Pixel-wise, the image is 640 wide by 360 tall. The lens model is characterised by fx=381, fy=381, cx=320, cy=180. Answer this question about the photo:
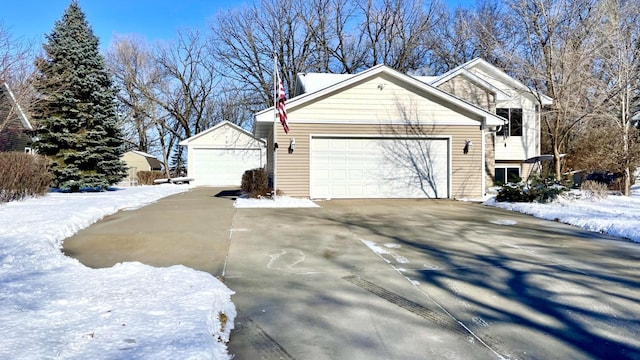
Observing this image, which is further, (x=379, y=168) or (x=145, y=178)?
(x=145, y=178)

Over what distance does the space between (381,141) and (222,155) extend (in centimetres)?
1568

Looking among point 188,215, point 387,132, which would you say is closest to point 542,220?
point 387,132

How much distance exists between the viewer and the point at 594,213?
362 inches

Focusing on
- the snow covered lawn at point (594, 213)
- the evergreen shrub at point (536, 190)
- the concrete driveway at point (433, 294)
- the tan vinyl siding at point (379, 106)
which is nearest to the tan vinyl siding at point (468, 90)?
the tan vinyl siding at point (379, 106)

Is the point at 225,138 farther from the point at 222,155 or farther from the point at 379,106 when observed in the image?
the point at 379,106

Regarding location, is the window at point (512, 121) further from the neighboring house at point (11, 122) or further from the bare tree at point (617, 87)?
the neighboring house at point (11, 122)

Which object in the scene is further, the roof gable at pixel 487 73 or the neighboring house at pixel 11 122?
the roof gable at pixel 487 73

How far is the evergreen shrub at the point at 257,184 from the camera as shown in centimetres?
1326

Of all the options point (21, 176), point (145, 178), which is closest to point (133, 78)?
point (145, 178)

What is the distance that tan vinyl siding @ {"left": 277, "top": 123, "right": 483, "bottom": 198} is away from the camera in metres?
13.4

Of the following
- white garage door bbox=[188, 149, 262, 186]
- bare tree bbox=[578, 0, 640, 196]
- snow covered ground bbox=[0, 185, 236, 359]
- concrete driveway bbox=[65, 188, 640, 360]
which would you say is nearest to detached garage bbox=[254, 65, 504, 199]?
bare tree bbox=[578, 0, 640, 196]

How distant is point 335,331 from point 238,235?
4.06 m

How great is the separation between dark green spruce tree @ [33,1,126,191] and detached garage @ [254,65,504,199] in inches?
330

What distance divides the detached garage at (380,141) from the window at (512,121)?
617cm
